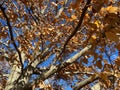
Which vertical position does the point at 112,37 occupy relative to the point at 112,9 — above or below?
below

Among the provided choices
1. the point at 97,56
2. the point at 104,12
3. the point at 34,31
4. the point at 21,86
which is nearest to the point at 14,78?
the point at 21,86

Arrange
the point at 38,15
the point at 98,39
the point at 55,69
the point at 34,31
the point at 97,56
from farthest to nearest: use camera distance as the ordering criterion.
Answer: the point at 38,15 → the point at 34,31 → the point at 55,69 → the point at 97,56 → the point at 98,39

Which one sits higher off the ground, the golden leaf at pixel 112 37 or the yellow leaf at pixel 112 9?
the yellow leaf at pixel 112 9

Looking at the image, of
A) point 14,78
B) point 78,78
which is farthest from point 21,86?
point 78,78

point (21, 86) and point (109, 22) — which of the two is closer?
point (109, 22)

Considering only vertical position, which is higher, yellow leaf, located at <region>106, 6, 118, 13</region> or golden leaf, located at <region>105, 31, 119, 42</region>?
yellow leaf, located at <region>106, 6, 118, 13</region>

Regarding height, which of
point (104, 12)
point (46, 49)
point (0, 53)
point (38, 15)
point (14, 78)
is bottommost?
point (104, 12)

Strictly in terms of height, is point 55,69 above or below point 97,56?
above

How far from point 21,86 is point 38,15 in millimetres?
3538

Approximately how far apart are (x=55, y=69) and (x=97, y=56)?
1884mm

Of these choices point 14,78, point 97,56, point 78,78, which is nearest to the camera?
point 97,56

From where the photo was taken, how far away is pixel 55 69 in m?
4.73

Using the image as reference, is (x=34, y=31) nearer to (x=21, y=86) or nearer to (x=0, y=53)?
(x=0, y=53)

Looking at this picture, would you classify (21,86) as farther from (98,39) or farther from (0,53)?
(98,39)
